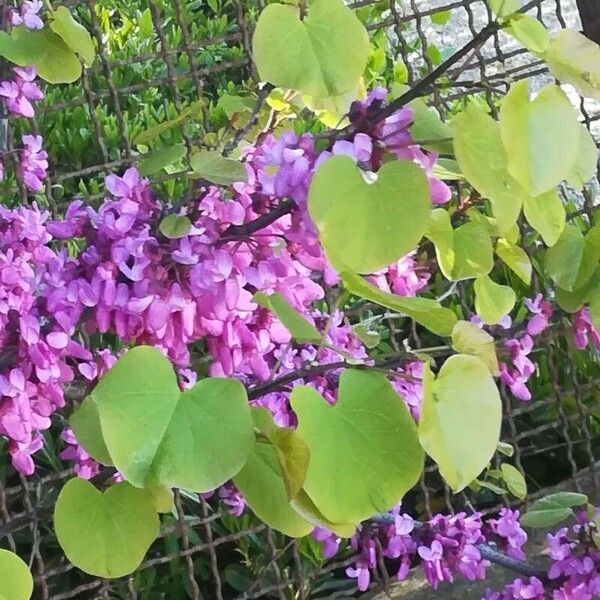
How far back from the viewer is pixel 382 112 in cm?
48

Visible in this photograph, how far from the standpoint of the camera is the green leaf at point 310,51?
18.1 inches

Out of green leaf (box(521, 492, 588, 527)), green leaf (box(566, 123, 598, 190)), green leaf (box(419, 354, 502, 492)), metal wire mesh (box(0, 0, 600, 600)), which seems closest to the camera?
green leaf (box(419, 354, 502, 492))

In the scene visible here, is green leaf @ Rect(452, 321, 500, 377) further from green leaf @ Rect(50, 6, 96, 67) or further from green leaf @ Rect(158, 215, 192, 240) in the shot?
green leaf @ Rect(50, 6, 96, 67)

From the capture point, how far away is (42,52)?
0.69 m

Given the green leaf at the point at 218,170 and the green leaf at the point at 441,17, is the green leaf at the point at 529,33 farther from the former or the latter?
the green leaf at the point at 441,17

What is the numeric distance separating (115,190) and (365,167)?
16cm

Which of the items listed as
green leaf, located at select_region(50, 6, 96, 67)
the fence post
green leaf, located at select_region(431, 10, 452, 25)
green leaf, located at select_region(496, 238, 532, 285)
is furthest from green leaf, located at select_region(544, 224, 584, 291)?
green leaf, located at select_region(431, 10, 452, 25)

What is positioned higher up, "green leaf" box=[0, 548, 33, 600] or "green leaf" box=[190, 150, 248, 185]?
"green leaf" box=[190, 150, 248, 185]

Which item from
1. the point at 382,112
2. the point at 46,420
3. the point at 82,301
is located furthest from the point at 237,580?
the point at 382,112

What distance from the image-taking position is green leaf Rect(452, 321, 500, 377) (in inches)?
18.2

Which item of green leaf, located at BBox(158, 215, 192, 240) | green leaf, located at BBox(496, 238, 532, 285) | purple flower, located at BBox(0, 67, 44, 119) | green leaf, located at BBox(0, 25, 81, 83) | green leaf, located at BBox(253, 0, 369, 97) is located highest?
purple flower, located at BBox(0, 67, 44, 119)

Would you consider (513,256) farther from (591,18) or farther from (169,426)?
(591,18)

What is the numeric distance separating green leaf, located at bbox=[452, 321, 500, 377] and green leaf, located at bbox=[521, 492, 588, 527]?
1.60ft

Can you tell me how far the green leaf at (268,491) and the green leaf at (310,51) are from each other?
0.19 metres
